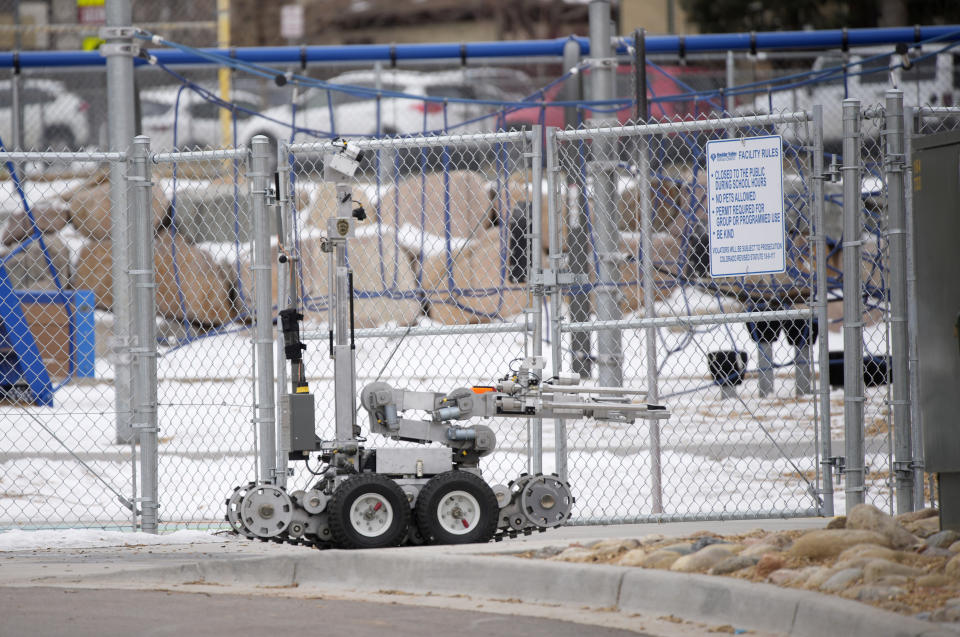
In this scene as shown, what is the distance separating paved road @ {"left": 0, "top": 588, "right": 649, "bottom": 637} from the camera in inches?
203

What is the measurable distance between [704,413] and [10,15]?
2222 centimetres

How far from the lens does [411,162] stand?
19.6 metres

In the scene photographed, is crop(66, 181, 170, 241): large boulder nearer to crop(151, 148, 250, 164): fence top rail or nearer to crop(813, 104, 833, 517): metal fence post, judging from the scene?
crop(151, 148, 250, 164): fence top rail

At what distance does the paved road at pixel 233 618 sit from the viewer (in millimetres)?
5148

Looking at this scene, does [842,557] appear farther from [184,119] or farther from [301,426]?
[184,119]

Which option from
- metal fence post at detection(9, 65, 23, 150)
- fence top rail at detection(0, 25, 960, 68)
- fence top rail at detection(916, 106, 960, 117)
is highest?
fence top rail at detection(0, 25, 960, 68)

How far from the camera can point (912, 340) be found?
7.55 metres

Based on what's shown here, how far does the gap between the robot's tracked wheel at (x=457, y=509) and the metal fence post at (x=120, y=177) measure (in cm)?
398

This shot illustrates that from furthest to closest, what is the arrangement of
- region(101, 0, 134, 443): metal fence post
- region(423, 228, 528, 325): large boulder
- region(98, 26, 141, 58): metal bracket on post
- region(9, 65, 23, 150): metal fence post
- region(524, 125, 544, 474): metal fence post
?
region(9, 65, 23, 150): metal fence post
region(423, 228, 528, 325): large boulder
region(98, 26, 141, 58): metal bracket on post
region(101, 0, 134, 443): metal fence post
region(524, 125, 544, 474): metal fence post

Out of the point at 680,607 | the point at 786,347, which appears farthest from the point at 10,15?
the point at 680,607

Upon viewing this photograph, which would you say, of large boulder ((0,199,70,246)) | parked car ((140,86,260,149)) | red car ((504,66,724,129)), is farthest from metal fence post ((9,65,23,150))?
red car ((504,66,724,129))

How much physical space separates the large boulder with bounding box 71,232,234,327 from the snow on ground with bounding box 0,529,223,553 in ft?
28.7

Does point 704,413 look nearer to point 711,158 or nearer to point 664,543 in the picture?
point 711,158

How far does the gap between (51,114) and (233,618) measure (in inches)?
681
